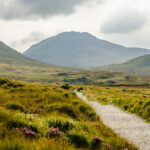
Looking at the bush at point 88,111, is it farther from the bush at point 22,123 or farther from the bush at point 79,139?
the bush at point 22,123

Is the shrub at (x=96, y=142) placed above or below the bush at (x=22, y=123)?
below

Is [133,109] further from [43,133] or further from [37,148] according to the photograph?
[37,148]

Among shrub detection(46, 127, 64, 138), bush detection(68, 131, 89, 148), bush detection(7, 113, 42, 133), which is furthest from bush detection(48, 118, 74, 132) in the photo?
shrub detection(46, 127, 64, 138)

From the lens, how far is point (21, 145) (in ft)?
16.3

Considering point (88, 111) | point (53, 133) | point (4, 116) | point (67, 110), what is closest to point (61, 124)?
point (53, 133)

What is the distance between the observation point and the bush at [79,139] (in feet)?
23.2

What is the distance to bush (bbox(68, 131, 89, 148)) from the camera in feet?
23.2

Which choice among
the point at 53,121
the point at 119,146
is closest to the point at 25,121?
the point at 53,121

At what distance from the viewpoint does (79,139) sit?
7246mm

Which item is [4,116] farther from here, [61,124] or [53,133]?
[61,124]

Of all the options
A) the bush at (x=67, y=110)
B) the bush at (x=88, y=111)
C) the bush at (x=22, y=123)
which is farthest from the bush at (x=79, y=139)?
the bush at (x=88, y=111)

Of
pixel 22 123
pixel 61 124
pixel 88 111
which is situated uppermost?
pixel 22 123

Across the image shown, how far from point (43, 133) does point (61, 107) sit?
326 inches

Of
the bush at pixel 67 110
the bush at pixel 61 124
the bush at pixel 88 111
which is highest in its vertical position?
the bush at pixel 61 124
